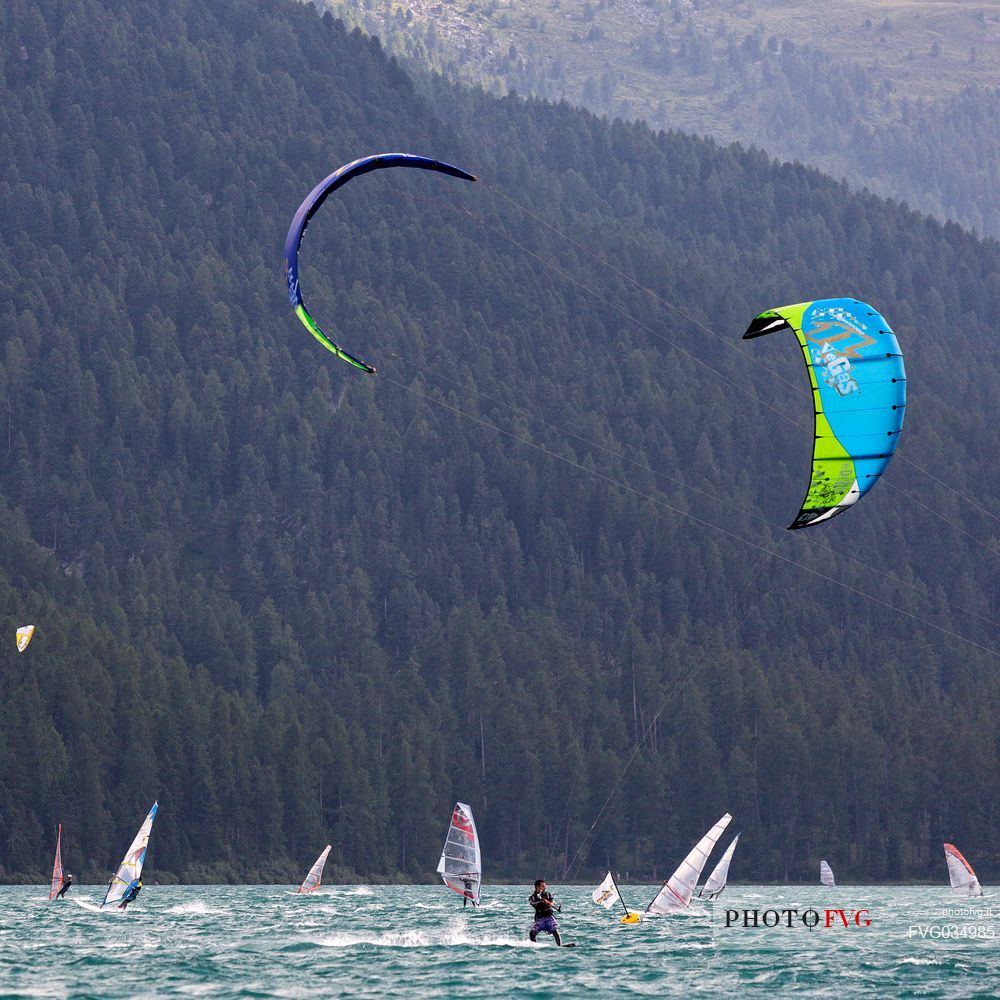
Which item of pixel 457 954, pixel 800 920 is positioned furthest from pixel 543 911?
pixel 800 920

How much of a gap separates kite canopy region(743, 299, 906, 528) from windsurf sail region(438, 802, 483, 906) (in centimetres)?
3947

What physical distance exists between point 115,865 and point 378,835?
22500 mm

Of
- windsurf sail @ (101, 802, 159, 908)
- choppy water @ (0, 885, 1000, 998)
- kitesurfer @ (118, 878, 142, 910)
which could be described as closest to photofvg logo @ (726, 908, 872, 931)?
choppy water @ (0, 885, 1000, 998)

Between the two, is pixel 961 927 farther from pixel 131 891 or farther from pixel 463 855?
pixel 131 891

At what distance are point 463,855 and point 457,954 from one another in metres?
30.2

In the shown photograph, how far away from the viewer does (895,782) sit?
176 meters

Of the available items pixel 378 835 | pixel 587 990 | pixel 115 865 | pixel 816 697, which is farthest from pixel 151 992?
pixel 816 697

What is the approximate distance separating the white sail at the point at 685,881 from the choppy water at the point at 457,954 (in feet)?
4.84

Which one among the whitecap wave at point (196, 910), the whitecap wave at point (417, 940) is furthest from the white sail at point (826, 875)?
the whitecap wave at point (417, 940)

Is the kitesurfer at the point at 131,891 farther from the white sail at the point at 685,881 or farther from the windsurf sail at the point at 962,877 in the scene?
the windsurf sail at the point at 962,877

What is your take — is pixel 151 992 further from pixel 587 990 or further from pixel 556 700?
pixel 556 700

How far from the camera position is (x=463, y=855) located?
92.1 meters

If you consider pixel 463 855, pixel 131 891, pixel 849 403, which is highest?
pixel 849 403

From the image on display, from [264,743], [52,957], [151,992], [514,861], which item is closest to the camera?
[151,992]
